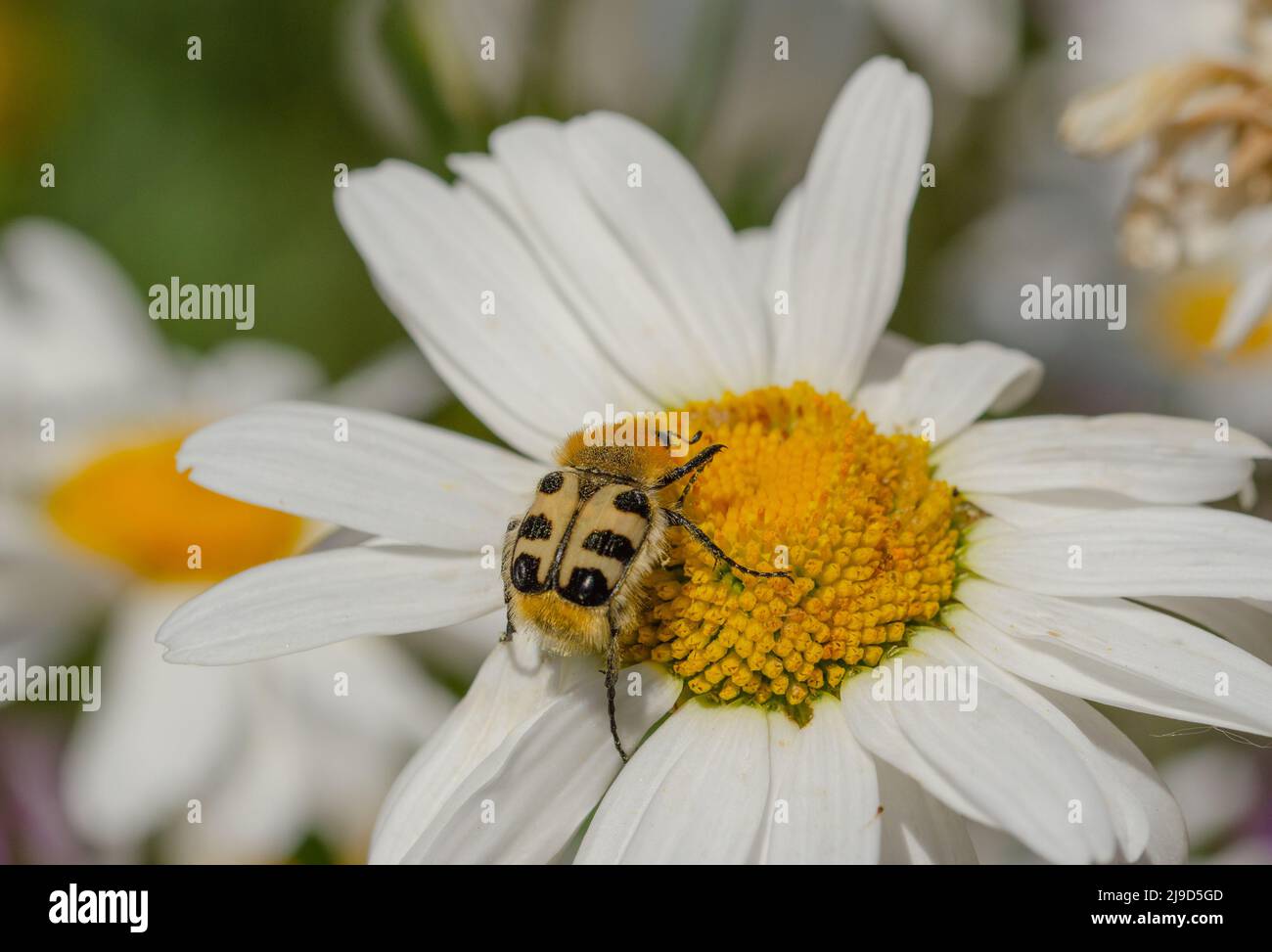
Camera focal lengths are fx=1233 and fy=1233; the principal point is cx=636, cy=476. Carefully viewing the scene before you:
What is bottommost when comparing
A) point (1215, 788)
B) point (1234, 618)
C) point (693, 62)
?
point (1215, 788)

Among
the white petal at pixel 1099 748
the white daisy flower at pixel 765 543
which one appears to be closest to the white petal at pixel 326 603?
the white daisy flower at pixel 765 543

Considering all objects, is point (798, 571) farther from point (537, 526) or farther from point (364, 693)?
point (364, 693)

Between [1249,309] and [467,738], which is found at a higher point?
[1249,309]

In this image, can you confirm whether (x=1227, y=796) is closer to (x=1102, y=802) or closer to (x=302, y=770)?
(x=1102, y=802)

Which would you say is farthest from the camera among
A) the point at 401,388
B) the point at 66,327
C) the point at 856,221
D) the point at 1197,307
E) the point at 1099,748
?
the point at 1197,307

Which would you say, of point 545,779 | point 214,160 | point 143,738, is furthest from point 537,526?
point 214,160
